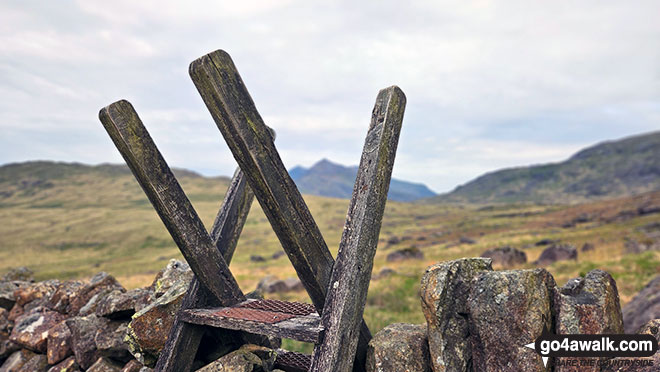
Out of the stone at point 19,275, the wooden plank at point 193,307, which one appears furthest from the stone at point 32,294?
the wooden plank at point 193,307

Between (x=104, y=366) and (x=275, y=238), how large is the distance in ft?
247

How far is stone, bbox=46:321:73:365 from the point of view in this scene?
5805 millimetres

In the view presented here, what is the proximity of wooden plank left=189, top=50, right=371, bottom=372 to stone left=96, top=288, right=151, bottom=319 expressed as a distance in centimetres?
338

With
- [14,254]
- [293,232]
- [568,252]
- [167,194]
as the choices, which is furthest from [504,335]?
[14,254]

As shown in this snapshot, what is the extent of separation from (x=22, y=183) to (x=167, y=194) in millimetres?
235767

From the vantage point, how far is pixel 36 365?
5992 mm

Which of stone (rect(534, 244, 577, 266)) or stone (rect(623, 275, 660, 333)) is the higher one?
stone (rect(623, 275, 660, 333))

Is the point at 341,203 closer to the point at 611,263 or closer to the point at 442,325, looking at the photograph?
the point at 611,263

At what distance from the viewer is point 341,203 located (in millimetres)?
131250

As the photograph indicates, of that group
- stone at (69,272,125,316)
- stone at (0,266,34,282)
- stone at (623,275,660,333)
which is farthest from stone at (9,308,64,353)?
stone at (623,275,660,333)

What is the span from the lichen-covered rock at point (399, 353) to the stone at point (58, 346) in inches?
180

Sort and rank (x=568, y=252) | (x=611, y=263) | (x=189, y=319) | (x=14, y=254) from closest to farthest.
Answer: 1. (x=189, y=319)
2. (x=611, y=263)
3. (x=568, y=252)
4. (x=14, y=254)

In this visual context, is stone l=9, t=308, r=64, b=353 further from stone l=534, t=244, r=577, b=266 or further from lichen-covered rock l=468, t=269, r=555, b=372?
stone l=534, t=244, r=577, b=266

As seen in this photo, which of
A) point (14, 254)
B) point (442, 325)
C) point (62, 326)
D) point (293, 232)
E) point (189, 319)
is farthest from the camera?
point (14, 254)
